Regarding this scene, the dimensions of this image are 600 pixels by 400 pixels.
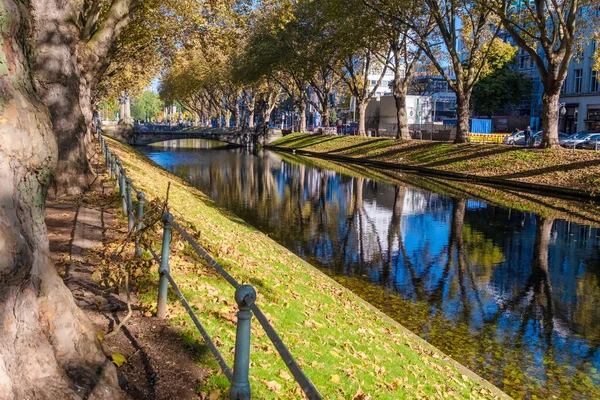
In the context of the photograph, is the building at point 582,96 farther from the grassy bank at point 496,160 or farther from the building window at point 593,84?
the grassy bank at point 496,160

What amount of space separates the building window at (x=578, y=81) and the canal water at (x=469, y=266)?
4924 centimetres

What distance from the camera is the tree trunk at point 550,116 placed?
33062mm

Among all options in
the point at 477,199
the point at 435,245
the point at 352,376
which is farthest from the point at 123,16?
the point at 477,199

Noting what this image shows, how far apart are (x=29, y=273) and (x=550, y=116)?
113 ft

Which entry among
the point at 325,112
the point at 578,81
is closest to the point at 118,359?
the point at 325,112

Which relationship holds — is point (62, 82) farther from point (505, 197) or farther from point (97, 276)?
point (505, 197)

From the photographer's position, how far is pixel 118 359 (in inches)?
210

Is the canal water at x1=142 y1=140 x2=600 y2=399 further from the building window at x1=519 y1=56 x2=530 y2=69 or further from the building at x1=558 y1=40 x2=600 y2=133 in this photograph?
the building window at x1=519 y1=56 x2=530 y2=69

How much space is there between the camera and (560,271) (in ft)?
52.6

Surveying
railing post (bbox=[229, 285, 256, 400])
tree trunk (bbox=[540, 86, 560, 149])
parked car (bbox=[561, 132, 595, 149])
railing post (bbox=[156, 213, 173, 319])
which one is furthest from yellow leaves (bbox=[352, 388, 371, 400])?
parked car (bbox=[561, 132, 595, 149])

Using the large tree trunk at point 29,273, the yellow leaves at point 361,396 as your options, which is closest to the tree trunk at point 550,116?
the yellow leaves at point 361,396

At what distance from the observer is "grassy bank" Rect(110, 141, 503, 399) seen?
6410mm

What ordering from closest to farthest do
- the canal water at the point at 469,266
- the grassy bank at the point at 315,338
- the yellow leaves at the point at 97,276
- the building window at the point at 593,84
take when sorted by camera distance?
the grassy bank at the point at 315,338, the yellow leaves at the point at 97,276, the canal water at the point at 469,266, the building window at the point at 593,84

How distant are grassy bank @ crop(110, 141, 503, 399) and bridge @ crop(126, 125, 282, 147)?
68.7 meters
